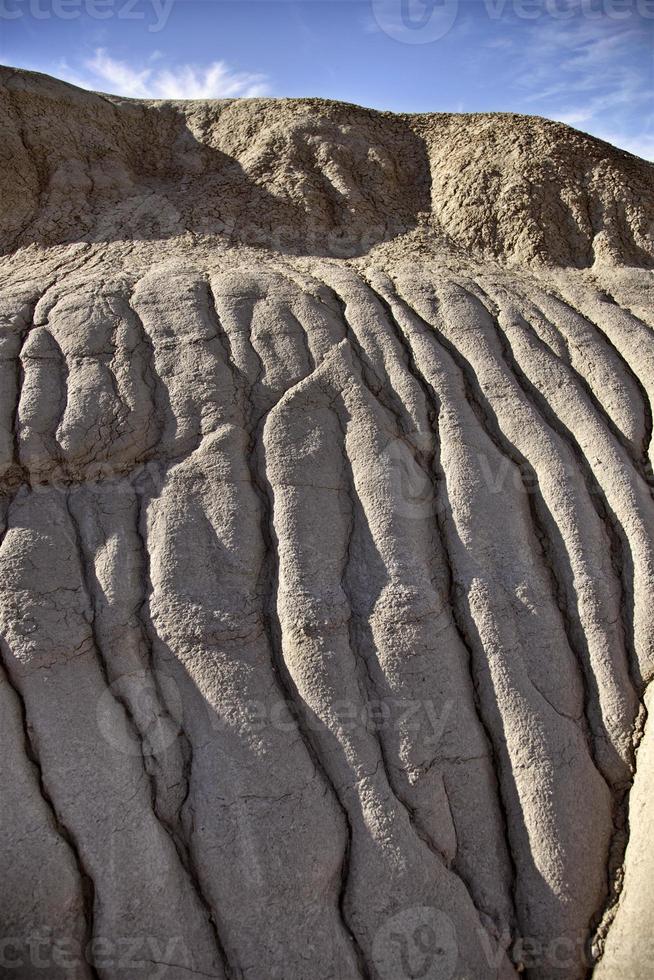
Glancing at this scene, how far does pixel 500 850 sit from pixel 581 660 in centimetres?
66

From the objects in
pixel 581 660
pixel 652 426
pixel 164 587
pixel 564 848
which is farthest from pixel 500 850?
pixel 652 426

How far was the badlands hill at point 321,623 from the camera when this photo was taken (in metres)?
2.10

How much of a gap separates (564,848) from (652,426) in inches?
64.9

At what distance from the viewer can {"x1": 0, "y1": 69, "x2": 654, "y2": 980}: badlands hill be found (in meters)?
2.10

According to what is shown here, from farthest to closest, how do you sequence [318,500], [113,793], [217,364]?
[217,364]
[318,500]
[113,793]

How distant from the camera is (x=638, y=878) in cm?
218

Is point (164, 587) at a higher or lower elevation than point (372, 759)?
higher

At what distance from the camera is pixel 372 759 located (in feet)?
7.50

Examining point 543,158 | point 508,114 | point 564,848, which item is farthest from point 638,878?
point 508,114

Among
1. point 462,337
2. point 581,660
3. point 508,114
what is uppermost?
point 508,114

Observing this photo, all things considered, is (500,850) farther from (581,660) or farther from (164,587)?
(164,587)

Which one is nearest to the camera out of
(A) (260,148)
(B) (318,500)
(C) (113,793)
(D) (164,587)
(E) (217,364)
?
(C) (113,793)

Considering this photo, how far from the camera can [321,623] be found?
7.98 feet

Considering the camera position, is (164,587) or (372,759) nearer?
(372,759)
